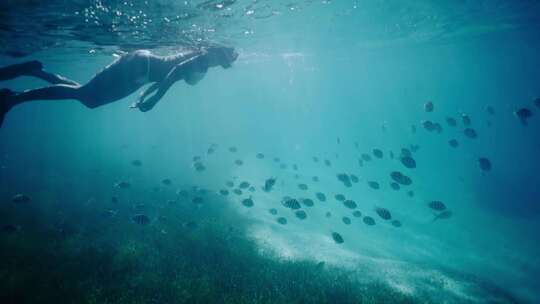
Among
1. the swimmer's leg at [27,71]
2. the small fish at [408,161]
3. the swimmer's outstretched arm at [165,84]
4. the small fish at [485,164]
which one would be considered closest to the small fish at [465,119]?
the small fish at [485,164]

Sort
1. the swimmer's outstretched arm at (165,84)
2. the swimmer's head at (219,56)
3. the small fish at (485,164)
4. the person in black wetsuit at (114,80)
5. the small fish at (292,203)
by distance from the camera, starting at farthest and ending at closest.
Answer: the swimmer's head at (219,56) → the small fish at (485,164) → the small fish at (292,203) → the person in black wetsuit at (114,80) → the swimmer's outstretched arm at (165,84)

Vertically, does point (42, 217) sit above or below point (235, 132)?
above

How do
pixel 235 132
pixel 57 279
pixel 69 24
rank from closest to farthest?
pixel 57 279 < pixel 69 24 < pixel 235 132

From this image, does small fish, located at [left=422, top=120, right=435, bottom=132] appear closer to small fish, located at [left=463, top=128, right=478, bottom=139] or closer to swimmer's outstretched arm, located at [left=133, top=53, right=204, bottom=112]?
small fish, located at [left=463, top=128, right=478, bottom=139]

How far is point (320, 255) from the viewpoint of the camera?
1717 cm

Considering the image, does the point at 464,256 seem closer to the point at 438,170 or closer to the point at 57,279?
the point at 57,279

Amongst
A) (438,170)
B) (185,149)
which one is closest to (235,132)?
(185,149)

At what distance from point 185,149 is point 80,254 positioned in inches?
1642

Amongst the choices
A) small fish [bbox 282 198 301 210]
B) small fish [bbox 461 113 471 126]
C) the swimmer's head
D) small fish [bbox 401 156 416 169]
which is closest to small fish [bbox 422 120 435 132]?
small fish [bbox 461 113 471 126]

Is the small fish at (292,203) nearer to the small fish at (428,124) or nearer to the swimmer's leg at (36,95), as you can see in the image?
the small fish at (428,124)

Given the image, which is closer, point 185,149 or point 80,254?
point 80,254

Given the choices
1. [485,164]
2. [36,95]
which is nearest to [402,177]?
[485,164]

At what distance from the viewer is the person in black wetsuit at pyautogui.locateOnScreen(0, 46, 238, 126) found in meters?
8.31

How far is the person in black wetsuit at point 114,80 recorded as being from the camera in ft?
27.3
